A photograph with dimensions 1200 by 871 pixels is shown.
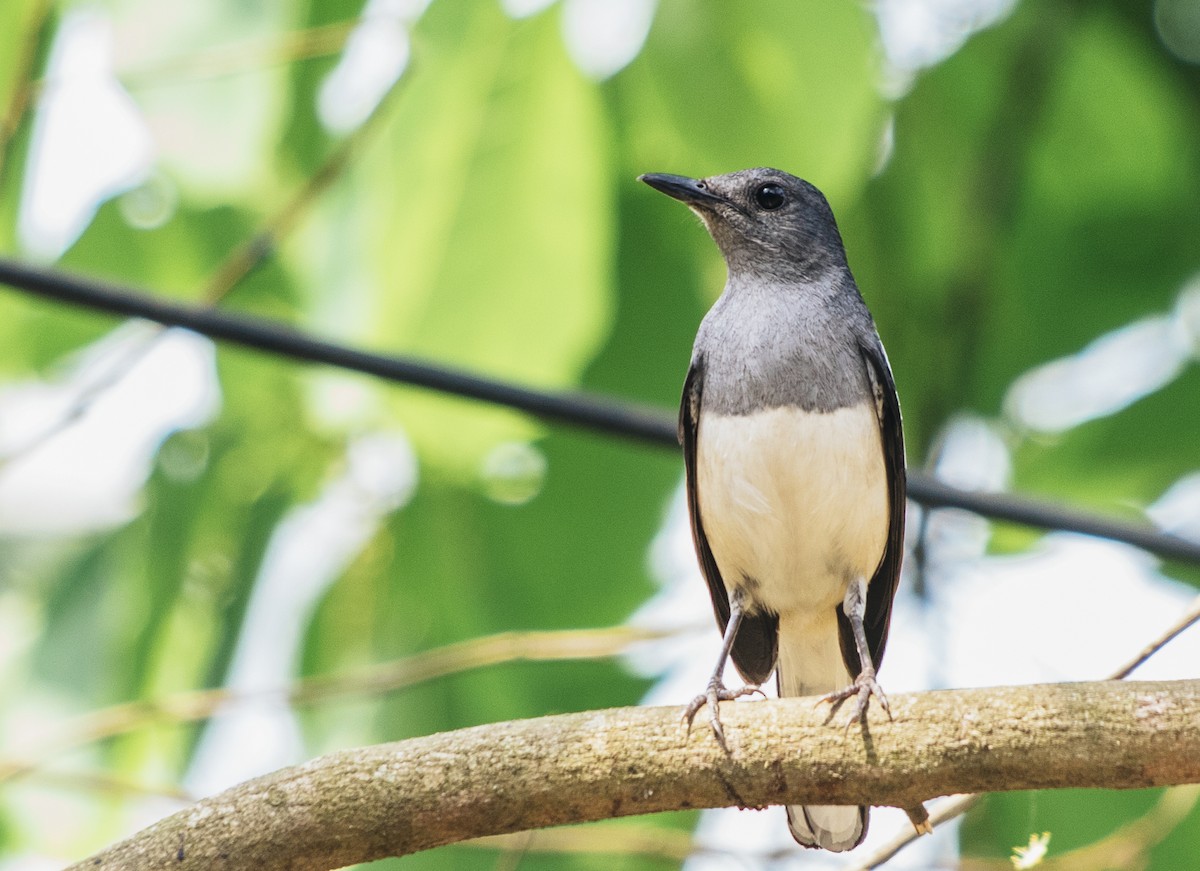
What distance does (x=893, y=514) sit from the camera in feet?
13.0

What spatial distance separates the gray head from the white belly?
1.69ft

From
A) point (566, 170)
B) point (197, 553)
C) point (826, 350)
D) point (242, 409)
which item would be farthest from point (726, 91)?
point (197, 553)

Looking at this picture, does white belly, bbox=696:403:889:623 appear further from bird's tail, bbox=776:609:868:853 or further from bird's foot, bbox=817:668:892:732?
bird's foot, bbox=817:668:892:732

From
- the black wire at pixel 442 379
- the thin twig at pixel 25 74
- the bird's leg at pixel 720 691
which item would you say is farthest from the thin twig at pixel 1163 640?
the thin twig at pixel 25 74

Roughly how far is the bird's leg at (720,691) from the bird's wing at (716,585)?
2.2 inches

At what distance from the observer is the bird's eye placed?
3.98 m

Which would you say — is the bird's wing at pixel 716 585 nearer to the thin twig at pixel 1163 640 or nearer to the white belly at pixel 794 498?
the white belly at pixel 794 498

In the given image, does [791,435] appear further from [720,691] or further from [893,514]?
[720,691]

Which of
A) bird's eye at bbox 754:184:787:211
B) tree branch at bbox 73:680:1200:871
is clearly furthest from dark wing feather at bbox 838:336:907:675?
tree branch at bbox 73:680:1200:871

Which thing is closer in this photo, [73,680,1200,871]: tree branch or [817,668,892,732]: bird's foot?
[73,680,1200,871]: tree branch

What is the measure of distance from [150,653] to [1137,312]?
3.39 metres

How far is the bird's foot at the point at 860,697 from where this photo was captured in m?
2.49

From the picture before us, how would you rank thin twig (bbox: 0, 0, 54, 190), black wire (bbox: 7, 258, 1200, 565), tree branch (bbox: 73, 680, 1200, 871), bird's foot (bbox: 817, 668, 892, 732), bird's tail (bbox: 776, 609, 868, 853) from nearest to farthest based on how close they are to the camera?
tree branch (bbox: 73, 680, 1200, 871) → bird's foot (bbox: 817, 668, 892, 732) → black wire (bbox: 7, 258, 1200, 565) → thin twig (bbox: 0, 0, 54, 190) → bird's tail (bbox: 776, 609, 868, 853)

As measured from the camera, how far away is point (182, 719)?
3967 millimetres
